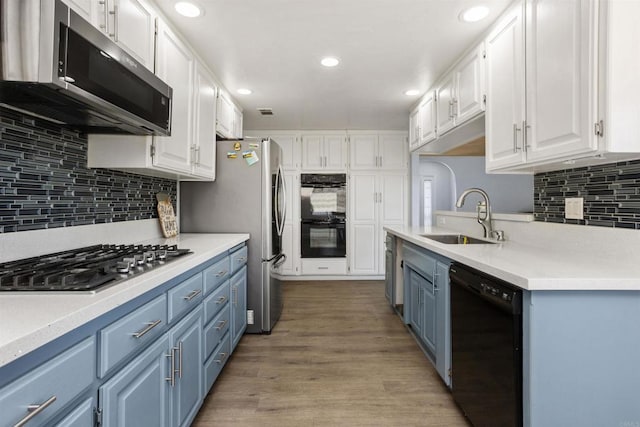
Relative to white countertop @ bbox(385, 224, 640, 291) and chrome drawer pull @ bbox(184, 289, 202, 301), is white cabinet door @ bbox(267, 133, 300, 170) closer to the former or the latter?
white countertop @ bbox(385, 224, 640, 291)

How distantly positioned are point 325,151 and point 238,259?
2747 millimetres

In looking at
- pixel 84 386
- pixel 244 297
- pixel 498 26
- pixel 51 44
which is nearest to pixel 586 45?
pixel 498 26

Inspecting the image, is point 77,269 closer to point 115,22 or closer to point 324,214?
point 115,22

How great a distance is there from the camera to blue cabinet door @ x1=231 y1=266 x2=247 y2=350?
235 centimetres

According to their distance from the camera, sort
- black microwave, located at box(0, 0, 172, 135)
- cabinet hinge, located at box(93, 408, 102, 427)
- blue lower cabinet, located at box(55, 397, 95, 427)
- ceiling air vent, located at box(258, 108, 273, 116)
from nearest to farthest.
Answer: blue lower cabinet, located at box(55, 397, 95, 427) < cabinet hinge, located at box(93, 408, 102, 427) < black microwave, located at box(0, 0, 172, 135) < ceiling air vent, located at box(258, 108, 273, 116)

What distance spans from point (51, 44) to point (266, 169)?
1834 mm

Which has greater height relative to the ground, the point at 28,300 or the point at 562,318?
the point at 28,300

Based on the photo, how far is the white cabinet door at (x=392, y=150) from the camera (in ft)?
15.8

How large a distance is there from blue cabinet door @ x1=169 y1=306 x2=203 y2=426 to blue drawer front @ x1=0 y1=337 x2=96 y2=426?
517 millimetres

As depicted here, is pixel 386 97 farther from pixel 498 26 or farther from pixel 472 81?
pixel 498 26

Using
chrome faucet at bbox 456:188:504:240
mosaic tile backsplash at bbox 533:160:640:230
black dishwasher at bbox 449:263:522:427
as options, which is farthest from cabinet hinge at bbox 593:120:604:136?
chrome faucet at bbox 456:188:504:240

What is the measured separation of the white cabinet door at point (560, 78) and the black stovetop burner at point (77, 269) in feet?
6.00

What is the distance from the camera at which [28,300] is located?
2.87 feet

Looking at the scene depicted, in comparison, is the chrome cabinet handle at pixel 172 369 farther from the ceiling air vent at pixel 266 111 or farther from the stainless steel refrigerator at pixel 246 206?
the ceiling air vent at pixel 266 111
